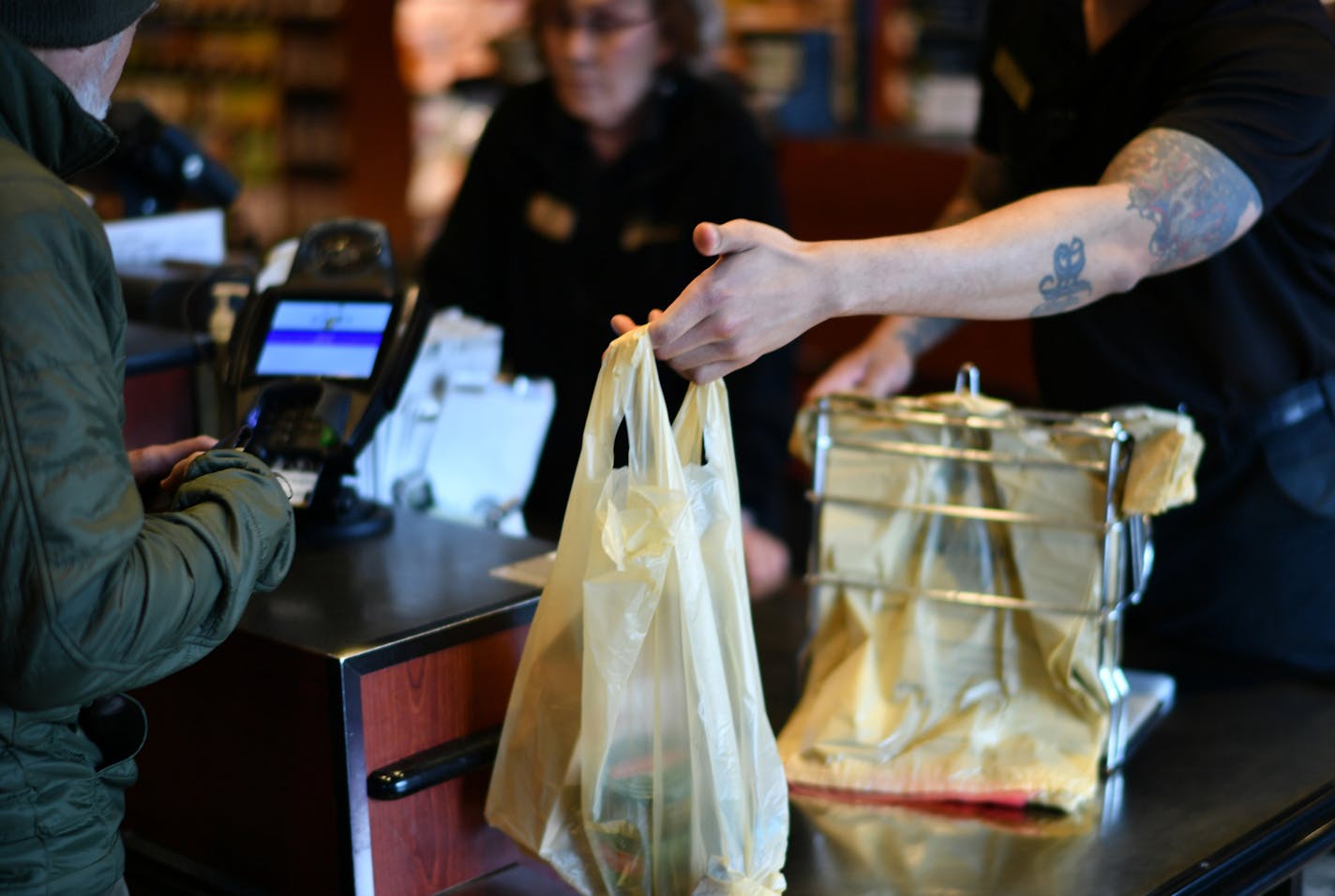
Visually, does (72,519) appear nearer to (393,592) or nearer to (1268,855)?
(393,592)

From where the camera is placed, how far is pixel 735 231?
3.83 ft

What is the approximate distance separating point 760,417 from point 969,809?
1169mm

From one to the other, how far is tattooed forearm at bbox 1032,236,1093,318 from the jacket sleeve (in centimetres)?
84

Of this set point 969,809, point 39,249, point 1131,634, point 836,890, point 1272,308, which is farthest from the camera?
point 1131,634

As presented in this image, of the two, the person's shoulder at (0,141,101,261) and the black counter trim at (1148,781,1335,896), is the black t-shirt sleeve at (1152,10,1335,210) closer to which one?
the black counter trim at (1148,781,1335,896)

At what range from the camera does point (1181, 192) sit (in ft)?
4.80

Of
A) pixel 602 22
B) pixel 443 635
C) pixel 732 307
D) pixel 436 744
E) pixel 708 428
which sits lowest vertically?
pixel 436 744

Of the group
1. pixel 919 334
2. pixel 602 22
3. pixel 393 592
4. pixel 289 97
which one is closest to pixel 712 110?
pixel 602 22

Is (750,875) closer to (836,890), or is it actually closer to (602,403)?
(836,890)

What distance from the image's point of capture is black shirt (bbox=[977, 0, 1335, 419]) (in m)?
1.53

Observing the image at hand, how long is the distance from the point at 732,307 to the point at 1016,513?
407 millimetres

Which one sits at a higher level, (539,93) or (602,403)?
(539,93)

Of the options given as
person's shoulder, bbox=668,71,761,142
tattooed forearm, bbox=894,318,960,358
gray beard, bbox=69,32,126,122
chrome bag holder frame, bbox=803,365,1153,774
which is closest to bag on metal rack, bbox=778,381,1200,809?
chrome bag holder frame, bbox=803,365,1153,774

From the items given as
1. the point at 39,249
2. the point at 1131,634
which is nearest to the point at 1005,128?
the point at 1131,634
